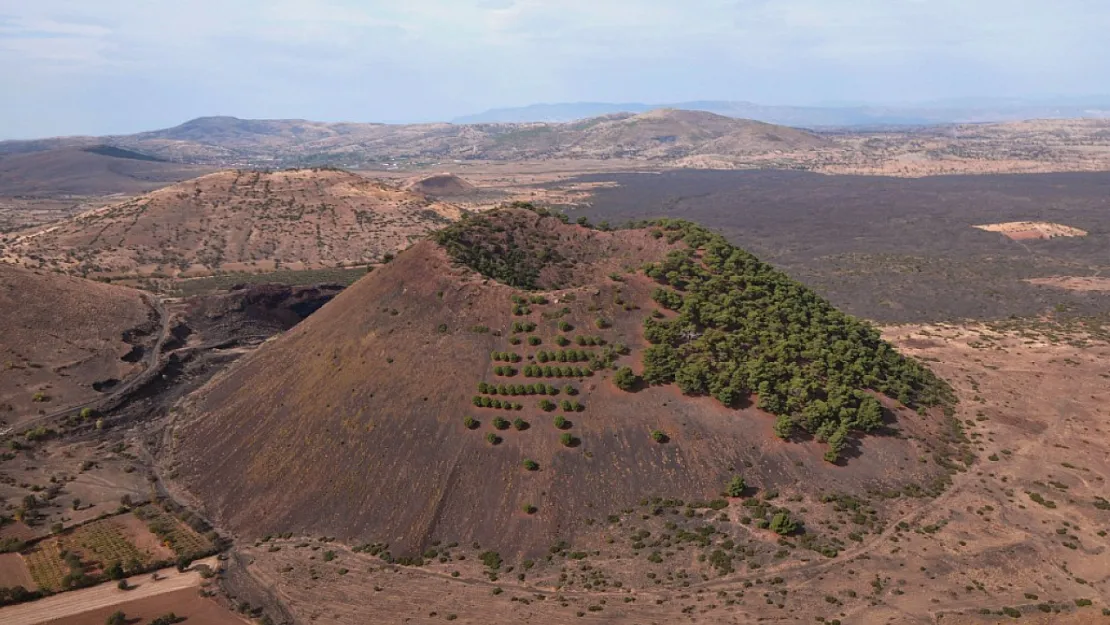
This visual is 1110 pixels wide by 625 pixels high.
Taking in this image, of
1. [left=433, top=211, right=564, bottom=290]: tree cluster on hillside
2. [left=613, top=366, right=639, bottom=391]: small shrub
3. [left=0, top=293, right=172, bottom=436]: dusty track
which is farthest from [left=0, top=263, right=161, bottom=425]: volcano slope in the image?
[left=613, top=366, right=639, bottom=391]: small shrub

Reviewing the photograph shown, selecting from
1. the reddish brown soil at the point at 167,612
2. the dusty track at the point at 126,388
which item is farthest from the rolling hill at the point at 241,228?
the reddish brown soil at the point at 167,612

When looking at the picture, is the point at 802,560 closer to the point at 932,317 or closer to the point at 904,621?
the point at 904,621

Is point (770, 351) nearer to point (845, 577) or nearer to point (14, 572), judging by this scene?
point (845, 577)

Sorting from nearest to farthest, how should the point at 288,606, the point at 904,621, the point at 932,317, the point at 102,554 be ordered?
the point at 904,621 < the point at 288,606 < the point at 102,554 < the point at 932,317

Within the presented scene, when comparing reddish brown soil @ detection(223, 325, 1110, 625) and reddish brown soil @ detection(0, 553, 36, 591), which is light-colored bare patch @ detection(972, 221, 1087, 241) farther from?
reddish brown soil @ detection(0, 553, 36, 591)

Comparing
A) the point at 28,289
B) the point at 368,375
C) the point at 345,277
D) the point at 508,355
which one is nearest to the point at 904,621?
the point at 508,355

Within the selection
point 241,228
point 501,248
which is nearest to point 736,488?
point 501,248
